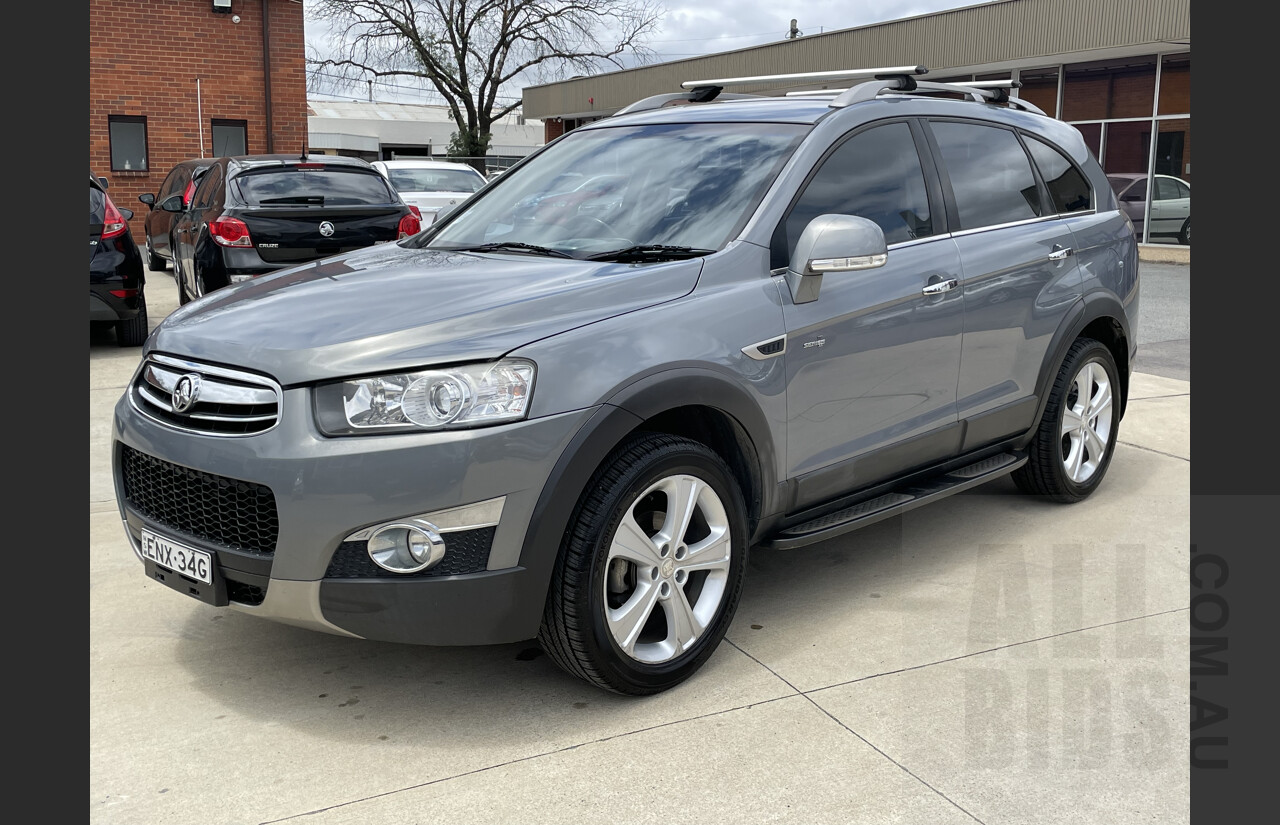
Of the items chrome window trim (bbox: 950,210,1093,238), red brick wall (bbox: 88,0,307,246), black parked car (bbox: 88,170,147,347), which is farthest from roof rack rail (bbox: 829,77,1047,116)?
red brick wall (bbox: 88,0,307,246)

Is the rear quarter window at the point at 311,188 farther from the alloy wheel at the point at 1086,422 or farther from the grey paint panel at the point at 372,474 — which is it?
the grey paint panel at the point at 372,474

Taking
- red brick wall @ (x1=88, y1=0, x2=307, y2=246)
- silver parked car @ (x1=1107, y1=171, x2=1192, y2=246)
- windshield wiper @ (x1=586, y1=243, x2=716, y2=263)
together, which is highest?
red brick wall @ (x1=88, y1=0, x2=307, y2=246)

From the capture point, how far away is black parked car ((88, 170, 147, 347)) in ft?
31.4

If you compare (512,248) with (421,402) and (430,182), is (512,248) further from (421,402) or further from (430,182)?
(430,182)

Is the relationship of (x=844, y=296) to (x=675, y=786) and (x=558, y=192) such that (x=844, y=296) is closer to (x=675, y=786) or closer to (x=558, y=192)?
(x=558, y=192)

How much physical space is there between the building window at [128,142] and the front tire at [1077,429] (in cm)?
2404

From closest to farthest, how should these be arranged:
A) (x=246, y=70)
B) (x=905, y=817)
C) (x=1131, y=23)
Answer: (x=905, y=817), (x=1131, y=23), (x=246, y=70)

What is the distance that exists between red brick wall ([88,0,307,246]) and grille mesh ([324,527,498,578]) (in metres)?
24.1

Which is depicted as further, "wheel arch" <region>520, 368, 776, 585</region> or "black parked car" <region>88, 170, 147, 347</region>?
"black parked car" <region>88, 170, 147, 347</region>

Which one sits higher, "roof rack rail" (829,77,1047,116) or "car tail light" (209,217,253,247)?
"roof rack rail" (829,77,1047,116)

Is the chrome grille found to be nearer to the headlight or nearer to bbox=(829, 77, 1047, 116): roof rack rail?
the headlight
